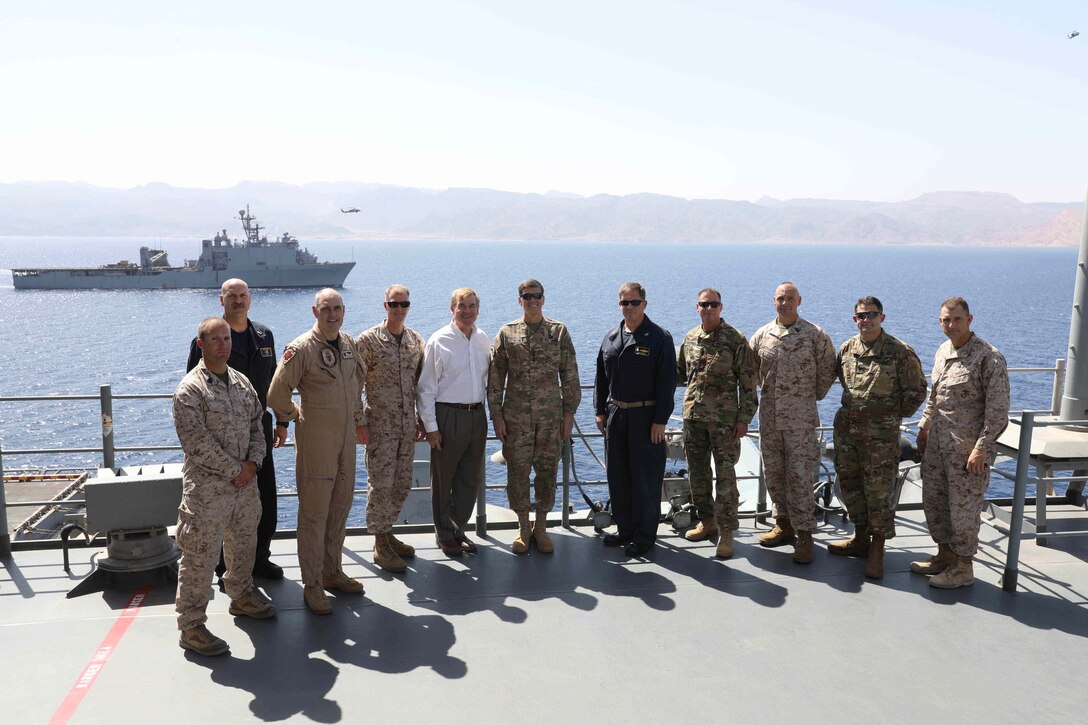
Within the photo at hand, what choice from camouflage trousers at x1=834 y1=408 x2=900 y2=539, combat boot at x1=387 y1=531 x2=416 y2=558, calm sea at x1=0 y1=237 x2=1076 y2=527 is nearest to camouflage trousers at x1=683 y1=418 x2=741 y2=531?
camouflage trousers at x1=834 y1=408 x2=900 y2=539

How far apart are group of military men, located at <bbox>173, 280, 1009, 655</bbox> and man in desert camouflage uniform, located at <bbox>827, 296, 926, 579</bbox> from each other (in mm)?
12

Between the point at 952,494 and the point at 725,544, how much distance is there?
1446mm

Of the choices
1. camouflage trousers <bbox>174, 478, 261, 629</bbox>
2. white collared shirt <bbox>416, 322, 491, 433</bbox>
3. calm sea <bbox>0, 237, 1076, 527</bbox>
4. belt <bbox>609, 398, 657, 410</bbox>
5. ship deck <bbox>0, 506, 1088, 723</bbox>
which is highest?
white collared shirt <bbox>416, 322, 491, 433</bbox>

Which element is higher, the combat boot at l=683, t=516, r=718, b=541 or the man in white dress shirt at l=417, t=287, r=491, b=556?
the man in white dress shirt at l=417, t=287, r=491, b=556

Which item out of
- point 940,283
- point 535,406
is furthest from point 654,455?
point 940,283

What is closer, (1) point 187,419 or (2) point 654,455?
(1) point 187,419

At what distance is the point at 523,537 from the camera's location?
562cm

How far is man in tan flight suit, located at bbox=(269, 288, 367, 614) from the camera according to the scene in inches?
173

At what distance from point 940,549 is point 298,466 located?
402 centimetres

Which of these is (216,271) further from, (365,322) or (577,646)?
(577,646)

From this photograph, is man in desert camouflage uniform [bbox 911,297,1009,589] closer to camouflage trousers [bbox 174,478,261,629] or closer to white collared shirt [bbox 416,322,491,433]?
white collared shirt [bbox 416,322,491,433]

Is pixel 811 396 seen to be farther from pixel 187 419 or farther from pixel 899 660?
pixel 187 419

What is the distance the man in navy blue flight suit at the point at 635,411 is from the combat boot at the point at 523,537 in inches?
21.8

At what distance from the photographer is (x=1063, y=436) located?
5566mm
